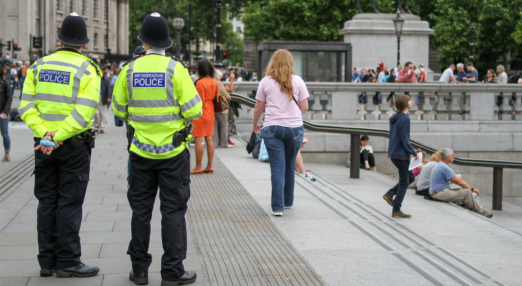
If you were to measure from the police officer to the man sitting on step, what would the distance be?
704 cm

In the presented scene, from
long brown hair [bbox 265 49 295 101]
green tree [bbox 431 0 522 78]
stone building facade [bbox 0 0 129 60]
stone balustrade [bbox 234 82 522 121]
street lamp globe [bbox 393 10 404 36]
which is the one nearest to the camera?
long brown hair [bbox 265 49 295 101]

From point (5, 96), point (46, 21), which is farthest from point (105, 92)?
point (46, 21)

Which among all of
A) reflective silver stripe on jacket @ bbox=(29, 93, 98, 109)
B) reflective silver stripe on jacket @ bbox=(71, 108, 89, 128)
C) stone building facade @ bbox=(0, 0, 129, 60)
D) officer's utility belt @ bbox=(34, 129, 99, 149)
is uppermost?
stone building facade @ bbox=(0, 0, 129, 60)

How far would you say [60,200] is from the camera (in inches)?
184

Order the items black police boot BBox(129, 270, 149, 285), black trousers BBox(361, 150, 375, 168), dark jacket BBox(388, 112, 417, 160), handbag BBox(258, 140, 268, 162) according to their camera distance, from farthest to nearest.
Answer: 1. black trousers BBox(361, 150, 375, 168)
2. handbag BBox(258, 140, 268, 162)
3. dark jacket BBox(388, 112, 417, 160)
4. black police boot BBox(129, 270, 149, 285)

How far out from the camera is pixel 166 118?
4.46 meters

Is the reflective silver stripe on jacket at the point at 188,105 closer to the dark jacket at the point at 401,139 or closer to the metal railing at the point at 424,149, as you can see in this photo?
the dark jacket at the point at 401,139

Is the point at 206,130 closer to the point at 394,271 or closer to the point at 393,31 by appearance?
the point at 394,271

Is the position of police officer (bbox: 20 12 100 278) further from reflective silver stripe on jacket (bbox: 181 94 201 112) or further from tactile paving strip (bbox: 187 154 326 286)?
tactile paving strip (bbox: 187 154 326 286)

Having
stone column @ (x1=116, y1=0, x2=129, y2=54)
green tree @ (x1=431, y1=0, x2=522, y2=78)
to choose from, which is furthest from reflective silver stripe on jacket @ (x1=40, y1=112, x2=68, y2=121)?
stone column @ (x1=116, y1=0, x2=129, y2=54)

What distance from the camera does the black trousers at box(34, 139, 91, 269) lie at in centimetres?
464

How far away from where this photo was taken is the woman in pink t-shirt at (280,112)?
22.7ft

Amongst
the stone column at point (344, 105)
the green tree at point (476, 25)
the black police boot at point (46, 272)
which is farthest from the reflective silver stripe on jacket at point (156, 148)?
the green tree at point (476, 25)

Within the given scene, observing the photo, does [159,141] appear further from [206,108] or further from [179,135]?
[206,108]
